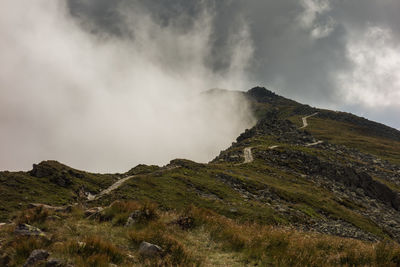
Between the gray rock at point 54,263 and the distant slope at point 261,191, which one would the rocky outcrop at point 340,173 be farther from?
the gray rock at point 54,263

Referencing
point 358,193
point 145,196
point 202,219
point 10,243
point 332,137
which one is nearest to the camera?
point 10,243

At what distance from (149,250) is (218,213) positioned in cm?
2703

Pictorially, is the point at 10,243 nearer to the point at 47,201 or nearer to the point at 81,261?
the point at 81,261

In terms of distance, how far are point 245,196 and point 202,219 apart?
38918 millimetres

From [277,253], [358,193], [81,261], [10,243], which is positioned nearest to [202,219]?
[277,253]

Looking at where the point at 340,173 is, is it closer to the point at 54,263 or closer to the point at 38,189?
the point at 38,189

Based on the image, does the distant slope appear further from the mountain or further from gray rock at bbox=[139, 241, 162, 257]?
gray rock at bbox=[139, 241, 162, 257]

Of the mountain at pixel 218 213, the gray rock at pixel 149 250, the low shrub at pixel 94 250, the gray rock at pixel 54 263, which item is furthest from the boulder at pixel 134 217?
the gray rock at pixel 54 263

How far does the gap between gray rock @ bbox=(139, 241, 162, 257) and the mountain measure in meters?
0.05

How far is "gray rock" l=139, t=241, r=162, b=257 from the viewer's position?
324 inches

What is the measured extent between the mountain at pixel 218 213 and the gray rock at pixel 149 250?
0.16ft

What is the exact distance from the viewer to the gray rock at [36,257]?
7020 mm

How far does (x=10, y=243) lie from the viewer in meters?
8.37

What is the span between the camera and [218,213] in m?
34.1
